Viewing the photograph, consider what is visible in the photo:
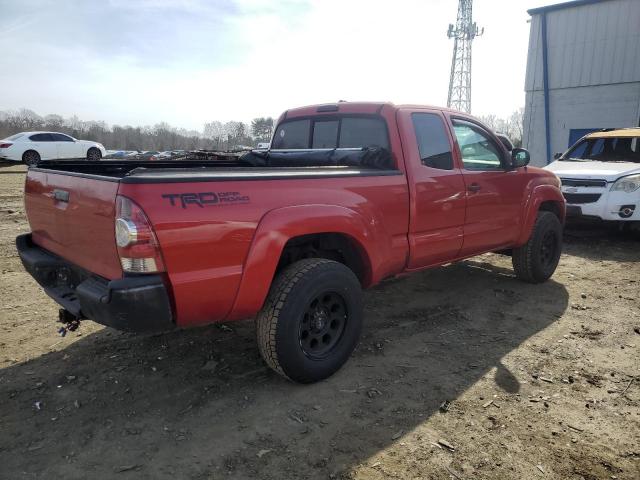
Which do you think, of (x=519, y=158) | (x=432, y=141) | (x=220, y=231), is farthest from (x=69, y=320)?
(x=519, y=158)

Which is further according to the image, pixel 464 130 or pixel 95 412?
pixel 464 130

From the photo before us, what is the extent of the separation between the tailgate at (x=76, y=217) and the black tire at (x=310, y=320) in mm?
957

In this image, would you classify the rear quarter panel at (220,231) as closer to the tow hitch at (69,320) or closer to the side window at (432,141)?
the tow hitch at (69,320)

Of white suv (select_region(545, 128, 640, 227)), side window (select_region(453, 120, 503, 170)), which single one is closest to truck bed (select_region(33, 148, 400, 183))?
side window (select_region(453, 120, 503, 170))

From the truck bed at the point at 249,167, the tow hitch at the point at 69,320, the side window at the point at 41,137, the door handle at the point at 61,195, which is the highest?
the side window at the point at 41,137

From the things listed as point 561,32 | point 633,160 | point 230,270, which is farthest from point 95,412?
point 561,32

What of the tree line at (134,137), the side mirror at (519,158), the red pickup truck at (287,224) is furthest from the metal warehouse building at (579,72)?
the tree line at (134,137)

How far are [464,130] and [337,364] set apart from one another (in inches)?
101

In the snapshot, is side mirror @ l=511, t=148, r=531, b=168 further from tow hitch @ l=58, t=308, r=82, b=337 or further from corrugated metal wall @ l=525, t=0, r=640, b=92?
corrugated metal wall @ l=525, t=0, r=640, b=92

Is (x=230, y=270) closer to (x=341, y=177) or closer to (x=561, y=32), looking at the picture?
(x=341, y=177)

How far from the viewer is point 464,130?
448 cm

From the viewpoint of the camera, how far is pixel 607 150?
868 centimetres

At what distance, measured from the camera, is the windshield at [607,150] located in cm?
833

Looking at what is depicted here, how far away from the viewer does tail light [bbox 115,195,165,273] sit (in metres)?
2.35
